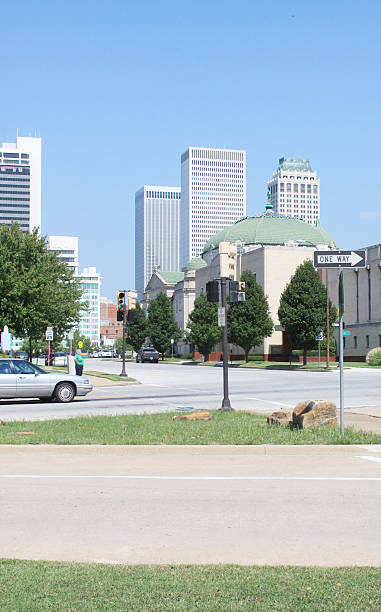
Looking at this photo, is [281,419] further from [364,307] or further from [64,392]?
[364,307]

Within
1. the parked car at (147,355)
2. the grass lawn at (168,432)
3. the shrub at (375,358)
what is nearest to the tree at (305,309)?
the shrub at (375,358)

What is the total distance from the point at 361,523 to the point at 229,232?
110 m

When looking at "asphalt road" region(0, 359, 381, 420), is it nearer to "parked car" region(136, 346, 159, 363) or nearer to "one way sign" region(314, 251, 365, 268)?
"one way sign" region(314, 251, 365, 268)

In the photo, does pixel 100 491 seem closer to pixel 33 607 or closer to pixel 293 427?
pixel 33 607

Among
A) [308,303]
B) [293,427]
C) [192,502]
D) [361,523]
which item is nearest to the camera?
[361,523]

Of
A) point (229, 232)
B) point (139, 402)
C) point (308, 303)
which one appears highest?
point (229, 232)

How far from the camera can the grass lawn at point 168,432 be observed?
37.2 ft

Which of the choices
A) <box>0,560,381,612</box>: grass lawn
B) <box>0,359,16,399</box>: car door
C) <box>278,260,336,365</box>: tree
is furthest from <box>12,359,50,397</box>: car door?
<box>278,260,336,365</box>: tree

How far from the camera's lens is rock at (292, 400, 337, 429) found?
12.7 m

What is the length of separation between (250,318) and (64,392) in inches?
2021

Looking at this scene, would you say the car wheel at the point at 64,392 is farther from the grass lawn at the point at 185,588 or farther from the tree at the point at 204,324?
the tree at the point at 204,324

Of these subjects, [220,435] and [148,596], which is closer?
[148,596]

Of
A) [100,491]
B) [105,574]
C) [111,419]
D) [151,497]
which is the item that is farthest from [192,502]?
[111,419]

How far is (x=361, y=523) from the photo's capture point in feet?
20.8
